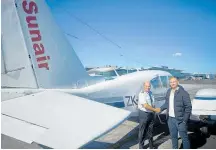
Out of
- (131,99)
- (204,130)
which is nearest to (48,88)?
(131,99)

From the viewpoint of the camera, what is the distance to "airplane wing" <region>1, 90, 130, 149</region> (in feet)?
7.50

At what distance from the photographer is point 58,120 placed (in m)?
2.70

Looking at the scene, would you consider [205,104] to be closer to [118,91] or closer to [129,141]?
[129,141]

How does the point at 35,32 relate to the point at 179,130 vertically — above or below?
above

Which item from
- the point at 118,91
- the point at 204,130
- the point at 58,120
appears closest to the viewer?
the point at 58,120

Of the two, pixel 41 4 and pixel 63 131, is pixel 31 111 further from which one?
pixel 41 4

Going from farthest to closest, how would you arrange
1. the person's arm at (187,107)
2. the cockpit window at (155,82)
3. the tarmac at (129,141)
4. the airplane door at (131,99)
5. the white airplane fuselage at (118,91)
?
the cockpit window at (155,82), the airplane door at (131,99), the tarmac at (129,141), the white airplane fuselage at (118,91), the person's arm at (187,107)

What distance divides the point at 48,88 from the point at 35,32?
1.29 m

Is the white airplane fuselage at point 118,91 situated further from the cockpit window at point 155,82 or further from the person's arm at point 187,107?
the person's arm at point 187,107

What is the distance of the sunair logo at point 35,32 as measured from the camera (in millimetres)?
4203

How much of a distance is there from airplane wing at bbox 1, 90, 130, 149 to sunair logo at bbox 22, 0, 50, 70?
112 centimetres

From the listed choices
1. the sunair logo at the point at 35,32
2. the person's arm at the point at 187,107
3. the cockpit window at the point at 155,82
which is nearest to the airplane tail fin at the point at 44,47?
the sunair logo at the point at 35,32

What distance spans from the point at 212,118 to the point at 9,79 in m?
6.34

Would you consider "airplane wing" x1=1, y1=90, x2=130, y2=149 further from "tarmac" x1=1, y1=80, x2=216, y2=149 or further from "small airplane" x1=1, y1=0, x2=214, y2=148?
"tarmac" x1=1, y1=80, x2=216, y2=149
